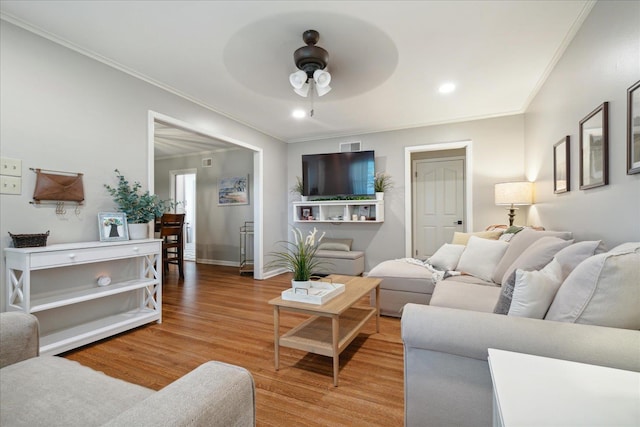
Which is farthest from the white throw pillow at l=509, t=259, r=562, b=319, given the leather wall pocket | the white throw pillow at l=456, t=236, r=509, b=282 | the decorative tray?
the leather wall pocket

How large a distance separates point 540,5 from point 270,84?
94.8 inches

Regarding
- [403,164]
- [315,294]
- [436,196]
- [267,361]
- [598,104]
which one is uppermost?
[403,164]

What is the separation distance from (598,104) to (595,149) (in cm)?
29

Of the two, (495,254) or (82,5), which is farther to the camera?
(495,254)

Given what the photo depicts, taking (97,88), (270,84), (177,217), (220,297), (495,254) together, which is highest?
(270,84)

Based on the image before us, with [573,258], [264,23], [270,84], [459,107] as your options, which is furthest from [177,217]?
[573,258]

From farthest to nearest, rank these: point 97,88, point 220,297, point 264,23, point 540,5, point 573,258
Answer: point 220,297, point 97,88, point 264,23, point 540,5, point 573,258

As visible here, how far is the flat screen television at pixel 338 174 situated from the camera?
4.99 meters

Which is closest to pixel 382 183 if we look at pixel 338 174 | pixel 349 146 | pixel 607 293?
pixel 338 174

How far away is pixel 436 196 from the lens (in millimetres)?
5430

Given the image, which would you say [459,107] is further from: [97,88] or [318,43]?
[97,88]

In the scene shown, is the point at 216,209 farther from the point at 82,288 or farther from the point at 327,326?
the point at 327,326

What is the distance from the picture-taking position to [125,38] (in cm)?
242

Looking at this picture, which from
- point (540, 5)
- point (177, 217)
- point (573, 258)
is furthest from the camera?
point (177, 217)
